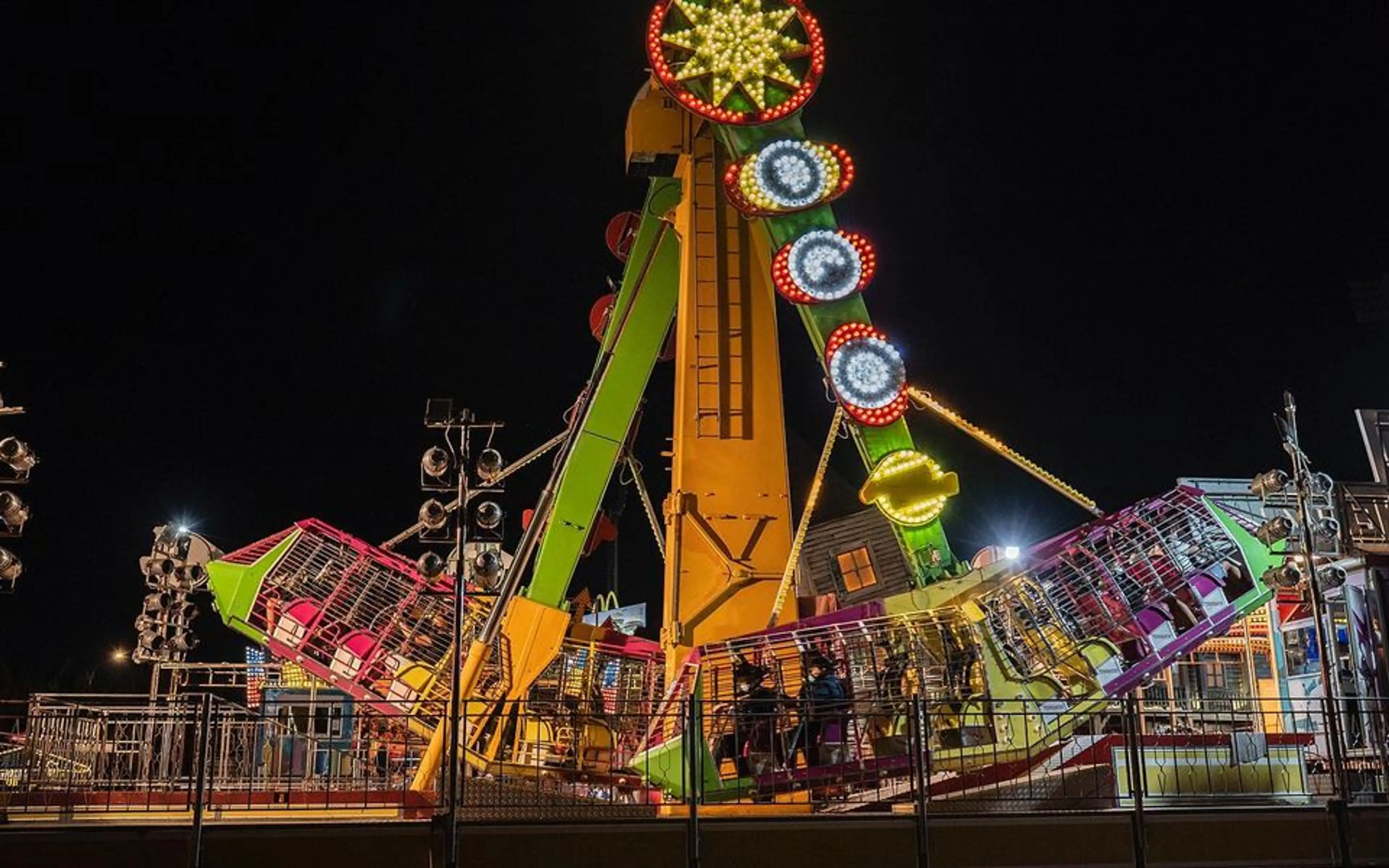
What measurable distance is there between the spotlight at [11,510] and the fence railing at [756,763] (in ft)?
8.02

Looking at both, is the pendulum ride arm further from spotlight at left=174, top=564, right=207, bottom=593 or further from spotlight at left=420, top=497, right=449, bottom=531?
spotlight at left=174, top=564, right=207, bottom=593

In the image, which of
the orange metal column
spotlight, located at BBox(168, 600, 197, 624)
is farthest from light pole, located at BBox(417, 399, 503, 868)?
spotlight, located at BBox(168, 600, 197, 624)

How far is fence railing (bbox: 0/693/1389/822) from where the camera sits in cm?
1364

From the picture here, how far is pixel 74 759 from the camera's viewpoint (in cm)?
1609

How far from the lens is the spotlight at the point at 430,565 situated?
682 inches

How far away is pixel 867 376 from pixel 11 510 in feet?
40.7

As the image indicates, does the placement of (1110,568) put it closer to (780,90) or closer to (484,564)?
(484,564)

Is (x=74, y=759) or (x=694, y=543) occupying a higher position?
(x=694, y=543)

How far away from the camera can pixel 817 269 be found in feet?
67.4

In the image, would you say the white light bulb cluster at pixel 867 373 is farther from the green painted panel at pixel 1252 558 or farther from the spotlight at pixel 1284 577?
the spotlight at pixel 1284 577

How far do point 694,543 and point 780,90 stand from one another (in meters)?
7.54

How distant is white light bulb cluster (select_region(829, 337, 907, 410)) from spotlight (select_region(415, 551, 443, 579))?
22.3 feet

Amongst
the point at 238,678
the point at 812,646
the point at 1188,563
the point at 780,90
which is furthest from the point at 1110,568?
the point at 238,678

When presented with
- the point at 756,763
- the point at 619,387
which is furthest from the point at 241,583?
the point at 756,763
